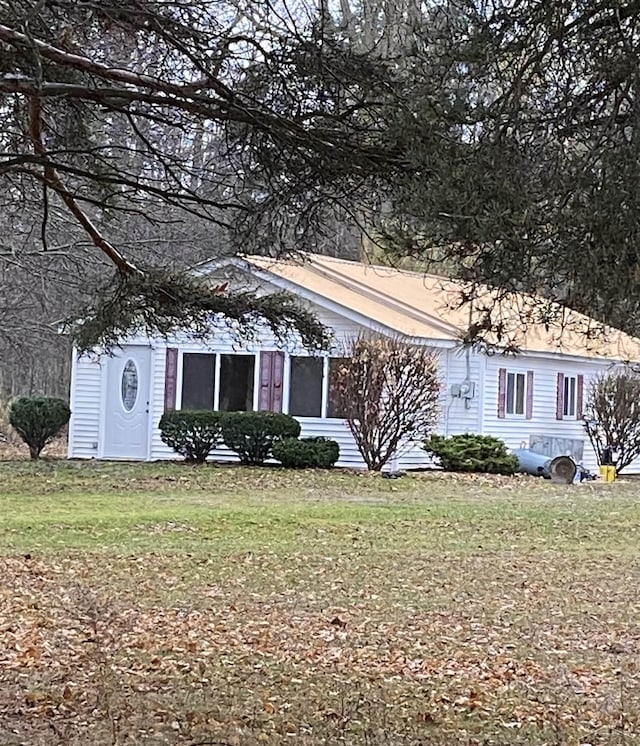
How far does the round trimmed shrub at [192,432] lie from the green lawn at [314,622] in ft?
14.2

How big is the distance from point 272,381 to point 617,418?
6.81 meters

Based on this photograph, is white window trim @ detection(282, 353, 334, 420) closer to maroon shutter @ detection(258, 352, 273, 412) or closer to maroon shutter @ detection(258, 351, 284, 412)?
maroon shutter @ detection(258, 351, 284, 412)

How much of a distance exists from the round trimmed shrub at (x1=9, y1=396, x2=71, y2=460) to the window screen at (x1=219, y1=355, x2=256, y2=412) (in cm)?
285

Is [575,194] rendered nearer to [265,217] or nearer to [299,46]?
[299,46]

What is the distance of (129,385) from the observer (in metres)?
21.1

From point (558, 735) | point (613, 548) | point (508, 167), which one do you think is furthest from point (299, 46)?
point (613, 548)

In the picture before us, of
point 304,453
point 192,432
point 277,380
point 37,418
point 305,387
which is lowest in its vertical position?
point 304,453

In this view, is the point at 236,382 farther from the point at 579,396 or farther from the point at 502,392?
the point at 579,396

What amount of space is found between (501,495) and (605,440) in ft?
21.3

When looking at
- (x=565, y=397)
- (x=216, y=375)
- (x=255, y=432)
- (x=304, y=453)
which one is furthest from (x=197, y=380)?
(x=565, y=397)

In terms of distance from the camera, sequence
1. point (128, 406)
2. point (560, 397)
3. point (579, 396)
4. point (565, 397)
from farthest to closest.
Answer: point (579, 396)
point (565, 397)
point (560, 397)
point (128, 406)

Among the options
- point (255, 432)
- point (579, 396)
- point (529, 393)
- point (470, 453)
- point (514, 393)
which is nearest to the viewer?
point (255, 432)

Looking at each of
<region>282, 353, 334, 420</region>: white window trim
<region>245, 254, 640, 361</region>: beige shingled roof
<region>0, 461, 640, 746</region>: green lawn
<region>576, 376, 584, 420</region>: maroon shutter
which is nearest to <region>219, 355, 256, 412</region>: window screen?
<region>282, 353, 334, 420</region>: white window trim

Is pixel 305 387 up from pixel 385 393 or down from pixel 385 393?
up
